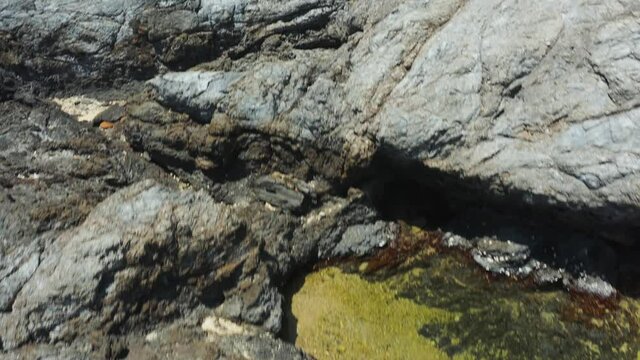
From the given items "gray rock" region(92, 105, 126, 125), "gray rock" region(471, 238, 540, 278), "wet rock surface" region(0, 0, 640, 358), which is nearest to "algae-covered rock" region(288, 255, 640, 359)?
"gray rock" region(471, 238, 540, 278)

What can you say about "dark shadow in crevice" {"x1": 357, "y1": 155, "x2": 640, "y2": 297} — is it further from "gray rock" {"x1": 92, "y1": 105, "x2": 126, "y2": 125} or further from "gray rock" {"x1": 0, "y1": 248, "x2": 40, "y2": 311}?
"gray rock" {"x1": 0, "y1": 248, "x2": 40, "y2": 311}

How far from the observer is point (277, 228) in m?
7.39

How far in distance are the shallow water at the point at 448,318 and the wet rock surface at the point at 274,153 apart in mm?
299

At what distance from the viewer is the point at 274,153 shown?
7.75 meters

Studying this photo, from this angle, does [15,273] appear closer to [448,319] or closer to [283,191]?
[283,191]

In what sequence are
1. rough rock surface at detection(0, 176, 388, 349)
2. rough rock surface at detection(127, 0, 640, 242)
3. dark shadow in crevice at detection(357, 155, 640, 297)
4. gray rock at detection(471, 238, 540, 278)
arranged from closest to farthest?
1. rough rock surface at detection(0, 176, 388, 349)
2. rough rock surface at detection(127, 0, 640, 242)
3. dark shadow in crevice at detection(357, 155, 640, 297)
4. gray rock at detection(471, 238, 540, 278)

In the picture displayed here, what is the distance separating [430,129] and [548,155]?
128cm

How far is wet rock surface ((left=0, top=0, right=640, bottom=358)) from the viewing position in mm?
5898

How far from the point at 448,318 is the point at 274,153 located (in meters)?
2.81

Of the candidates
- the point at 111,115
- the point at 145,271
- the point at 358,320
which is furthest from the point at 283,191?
the point at 111,115

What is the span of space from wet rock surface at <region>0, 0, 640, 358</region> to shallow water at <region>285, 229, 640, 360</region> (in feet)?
0.98

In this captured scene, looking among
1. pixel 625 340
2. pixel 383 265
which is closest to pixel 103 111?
pixel 383 265

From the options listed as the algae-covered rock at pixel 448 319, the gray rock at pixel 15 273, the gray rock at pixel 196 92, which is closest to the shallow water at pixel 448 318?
the algae-covered rock at pixel 448 319

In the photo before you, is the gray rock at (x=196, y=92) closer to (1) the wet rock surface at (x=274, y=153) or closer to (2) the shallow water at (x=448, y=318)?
(1) the wet rock surface at (x=274, y=153)
